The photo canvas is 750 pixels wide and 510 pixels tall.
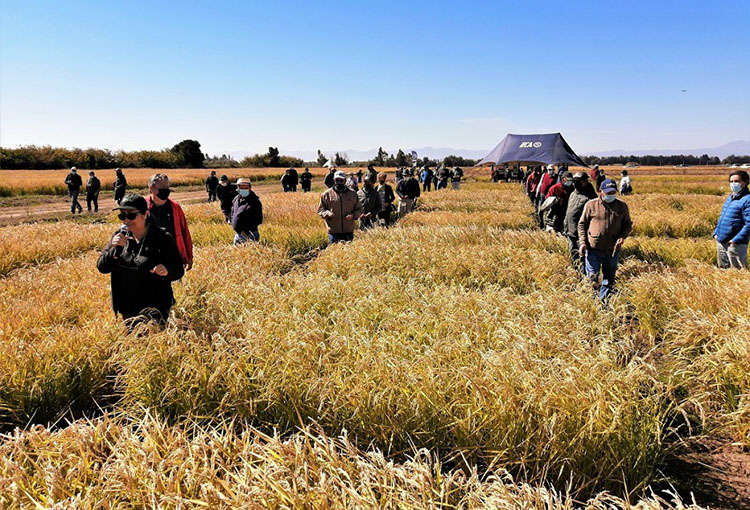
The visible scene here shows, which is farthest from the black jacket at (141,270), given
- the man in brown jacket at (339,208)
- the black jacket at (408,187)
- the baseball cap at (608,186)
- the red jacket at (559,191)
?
the black jacket at (408,187)

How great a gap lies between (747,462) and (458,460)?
81.3 inches

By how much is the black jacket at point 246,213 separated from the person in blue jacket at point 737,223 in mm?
7487

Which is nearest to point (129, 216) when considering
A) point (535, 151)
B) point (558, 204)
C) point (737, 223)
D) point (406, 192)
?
point (737, 223)

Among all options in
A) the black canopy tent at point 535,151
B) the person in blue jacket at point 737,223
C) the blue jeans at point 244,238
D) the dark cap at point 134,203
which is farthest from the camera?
the black canopy tent at point 535,151

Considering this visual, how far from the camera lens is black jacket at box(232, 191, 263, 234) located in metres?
8.31

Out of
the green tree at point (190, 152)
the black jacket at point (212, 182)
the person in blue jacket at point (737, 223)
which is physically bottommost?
the person in blue jacket at point (737, 223)

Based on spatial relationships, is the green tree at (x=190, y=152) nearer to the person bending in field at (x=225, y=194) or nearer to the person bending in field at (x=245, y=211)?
the person bending in field at (x=225, y=194)

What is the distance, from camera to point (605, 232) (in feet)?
20.2

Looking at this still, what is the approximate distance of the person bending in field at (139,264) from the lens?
377 centimetres

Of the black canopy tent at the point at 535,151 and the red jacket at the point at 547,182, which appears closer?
the red jacket at the point at 547,182

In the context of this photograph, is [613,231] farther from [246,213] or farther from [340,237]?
[246,213]

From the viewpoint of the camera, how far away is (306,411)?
10.1ft

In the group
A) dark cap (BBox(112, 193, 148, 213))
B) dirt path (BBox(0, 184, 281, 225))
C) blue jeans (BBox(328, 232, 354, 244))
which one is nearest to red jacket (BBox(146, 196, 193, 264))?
dark cap (BBox(112, 193, 148, 213))

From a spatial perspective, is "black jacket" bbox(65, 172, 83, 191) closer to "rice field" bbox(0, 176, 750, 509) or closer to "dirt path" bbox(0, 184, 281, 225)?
"dirt path" bbox(0, 184, 281, 225)
